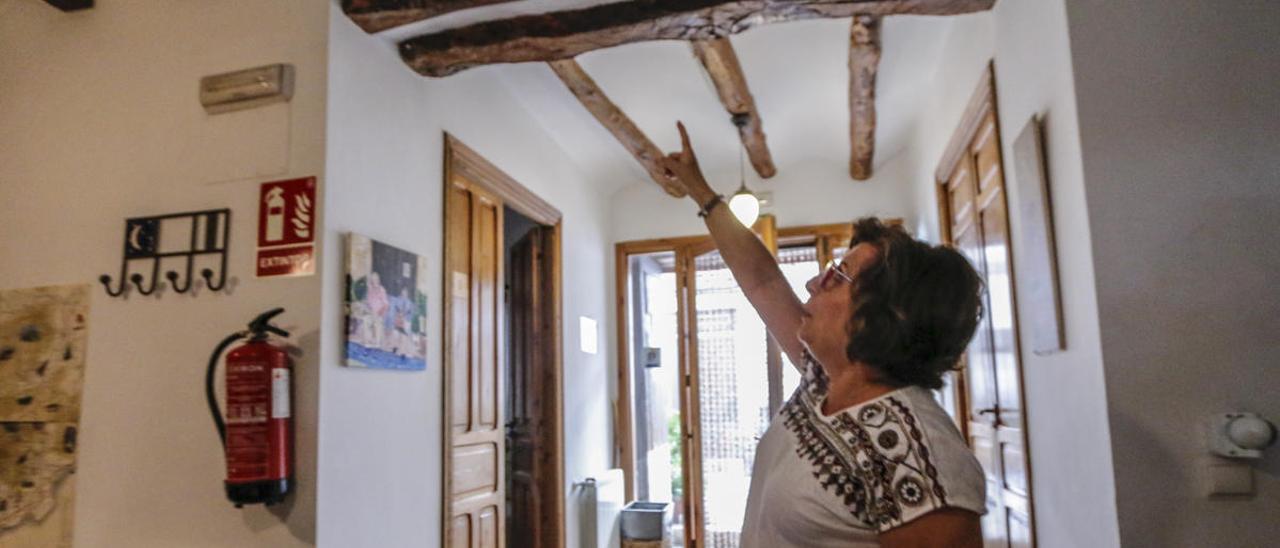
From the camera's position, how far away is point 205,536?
2.04 m

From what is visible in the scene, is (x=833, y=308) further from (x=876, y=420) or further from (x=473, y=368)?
(x=473, y=368)

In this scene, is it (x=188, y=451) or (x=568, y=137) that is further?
(x=568, y=137)

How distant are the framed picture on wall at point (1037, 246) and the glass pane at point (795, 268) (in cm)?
264

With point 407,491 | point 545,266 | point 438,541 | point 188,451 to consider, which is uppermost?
point 545,266

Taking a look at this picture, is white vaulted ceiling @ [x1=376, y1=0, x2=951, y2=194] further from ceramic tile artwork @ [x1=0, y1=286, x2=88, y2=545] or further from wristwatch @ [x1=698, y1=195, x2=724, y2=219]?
ceramic tile artwork @ [x1=0, y1=286, x2=88, y2=545]

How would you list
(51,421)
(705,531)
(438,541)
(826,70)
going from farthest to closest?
1. (705,531)
2. (826,70)
3. (438,541)
4. (51,421)

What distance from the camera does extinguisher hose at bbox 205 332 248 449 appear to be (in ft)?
6.65

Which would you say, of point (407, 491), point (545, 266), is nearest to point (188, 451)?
point (407, 491)

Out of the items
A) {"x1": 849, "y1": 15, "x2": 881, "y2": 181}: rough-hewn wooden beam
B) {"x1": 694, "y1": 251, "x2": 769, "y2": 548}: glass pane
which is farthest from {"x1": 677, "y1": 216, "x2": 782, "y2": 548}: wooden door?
{"x1": 849, "y1": 15, "x2": 881, "y2": 181}: rough-hewn wooden beam

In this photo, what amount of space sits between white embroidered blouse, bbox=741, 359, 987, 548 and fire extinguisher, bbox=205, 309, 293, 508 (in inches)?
50.2

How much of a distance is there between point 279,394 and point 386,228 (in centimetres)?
66

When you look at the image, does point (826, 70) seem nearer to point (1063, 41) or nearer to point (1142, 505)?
point (1063, 41)

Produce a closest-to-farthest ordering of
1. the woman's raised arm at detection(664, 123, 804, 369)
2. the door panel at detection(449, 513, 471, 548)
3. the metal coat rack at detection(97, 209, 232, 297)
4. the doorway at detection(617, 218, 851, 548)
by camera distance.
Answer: the woman's raised arm at detection(664, 123, 804, 369), the metal coat rack at detection(97, 209, 232, 297), the door panel at detection(449, 513, 471, 548), the doorway at detection(617, 218, 851, 548)

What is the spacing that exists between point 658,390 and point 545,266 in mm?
1570
